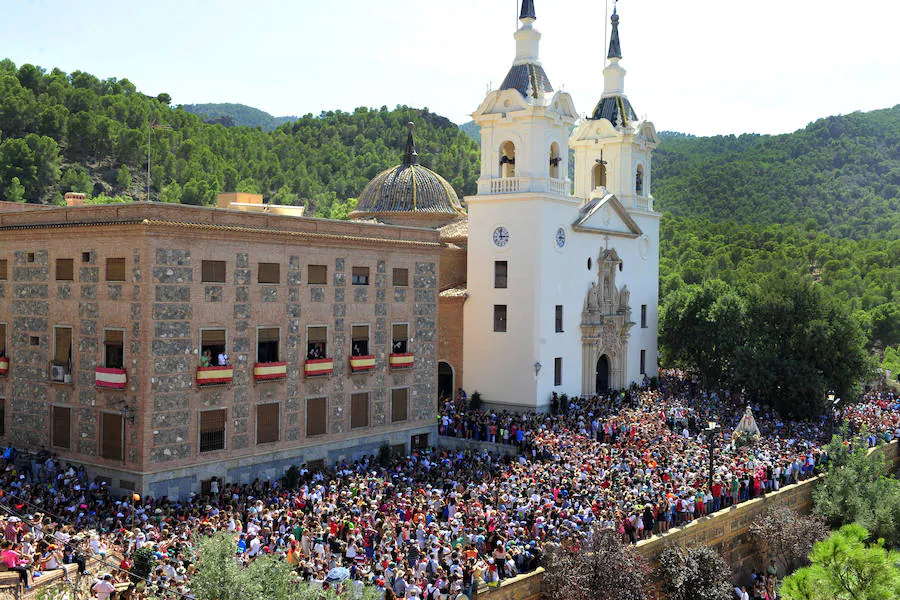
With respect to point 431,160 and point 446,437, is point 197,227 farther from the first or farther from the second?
point 431,160

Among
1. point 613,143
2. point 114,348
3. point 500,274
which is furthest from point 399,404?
point 613,143

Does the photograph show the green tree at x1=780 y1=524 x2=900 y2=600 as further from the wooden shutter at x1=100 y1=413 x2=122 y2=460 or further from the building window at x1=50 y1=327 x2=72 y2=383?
the building window at x1=50 y1=327 x2=72 y2=383

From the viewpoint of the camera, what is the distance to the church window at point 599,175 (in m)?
55.0

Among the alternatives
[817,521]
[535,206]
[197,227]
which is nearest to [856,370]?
[817,521]

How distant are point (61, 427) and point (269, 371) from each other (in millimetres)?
6763

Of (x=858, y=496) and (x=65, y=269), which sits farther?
(x=858, y=496)

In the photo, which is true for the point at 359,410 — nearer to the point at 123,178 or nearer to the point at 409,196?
the point at 409,196

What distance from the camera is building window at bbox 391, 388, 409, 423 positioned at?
1458 inches

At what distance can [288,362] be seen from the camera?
3250 cm

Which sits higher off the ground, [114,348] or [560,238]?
[560,238]

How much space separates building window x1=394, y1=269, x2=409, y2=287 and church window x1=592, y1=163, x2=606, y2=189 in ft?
68.0

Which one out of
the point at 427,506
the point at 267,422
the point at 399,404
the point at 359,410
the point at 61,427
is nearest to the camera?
the point at 427,506

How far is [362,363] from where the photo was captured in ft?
115

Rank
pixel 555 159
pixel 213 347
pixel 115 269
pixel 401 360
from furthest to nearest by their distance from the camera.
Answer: pixel 555 159 < pixel 401 360 < pixel 213 347 < pixel 115 269
